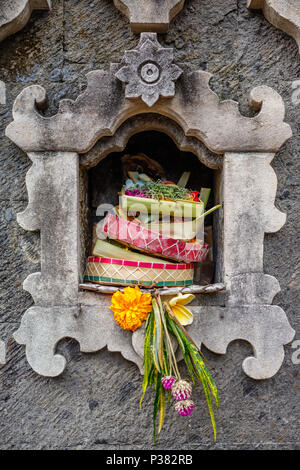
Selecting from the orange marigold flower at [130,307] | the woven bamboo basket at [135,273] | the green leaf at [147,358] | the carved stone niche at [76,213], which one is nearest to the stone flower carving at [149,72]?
the carved stone niche at [76,213]

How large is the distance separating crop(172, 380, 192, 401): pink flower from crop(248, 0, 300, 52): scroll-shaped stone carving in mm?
1934

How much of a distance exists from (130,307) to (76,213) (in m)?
0.59

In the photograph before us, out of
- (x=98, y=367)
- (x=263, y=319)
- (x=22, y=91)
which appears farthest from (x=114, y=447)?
(x=22, y=91)

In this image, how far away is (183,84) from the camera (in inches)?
98.0

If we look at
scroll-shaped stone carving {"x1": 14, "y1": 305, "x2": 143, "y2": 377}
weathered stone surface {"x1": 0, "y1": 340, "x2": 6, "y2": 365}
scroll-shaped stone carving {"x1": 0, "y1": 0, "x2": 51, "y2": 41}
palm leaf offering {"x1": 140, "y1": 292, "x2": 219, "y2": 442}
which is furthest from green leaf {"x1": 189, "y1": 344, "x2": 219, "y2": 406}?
scroll-shaped stone carving {"x1": 0, "y1": 0, "x2": 51, "y2": 41}

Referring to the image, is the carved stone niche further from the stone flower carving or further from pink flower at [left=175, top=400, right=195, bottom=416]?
pink flower at [left=175, top=400, right=195, bottom=416]

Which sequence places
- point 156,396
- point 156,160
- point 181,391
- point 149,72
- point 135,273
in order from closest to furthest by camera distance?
point 181,391
point 156,396
point 149,72
point 135,273
point 156,160

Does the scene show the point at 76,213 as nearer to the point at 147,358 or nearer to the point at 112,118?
the point at 112,118

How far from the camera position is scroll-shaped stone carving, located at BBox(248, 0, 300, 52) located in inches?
97.0

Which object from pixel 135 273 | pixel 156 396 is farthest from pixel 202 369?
pixel 135 273

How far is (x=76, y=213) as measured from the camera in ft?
8.25

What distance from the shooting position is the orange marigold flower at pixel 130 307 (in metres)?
2.37

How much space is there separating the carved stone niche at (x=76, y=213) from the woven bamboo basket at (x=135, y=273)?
0.39 feet

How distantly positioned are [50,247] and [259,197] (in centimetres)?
116
